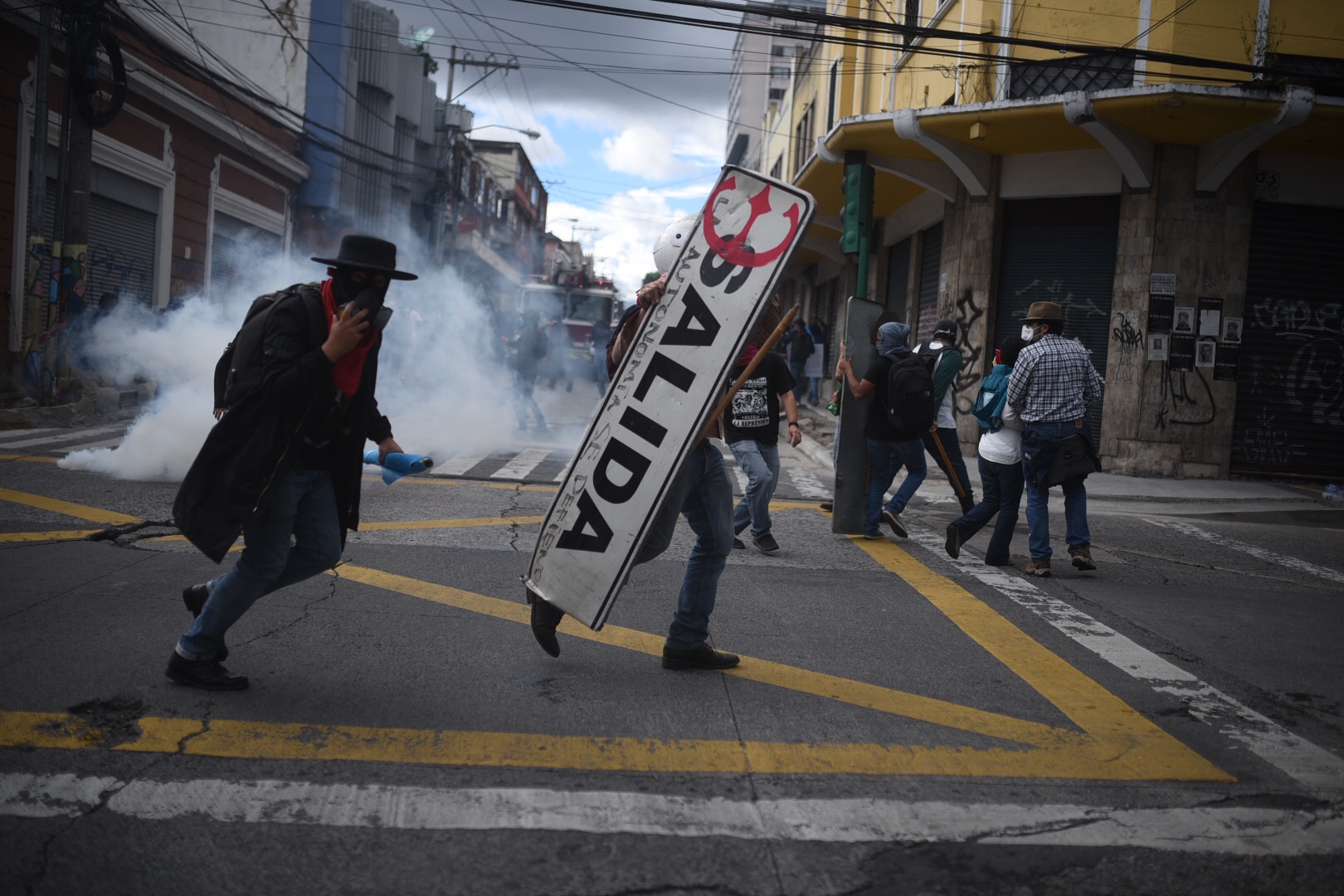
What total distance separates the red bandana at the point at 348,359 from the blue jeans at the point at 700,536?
49.4 inches

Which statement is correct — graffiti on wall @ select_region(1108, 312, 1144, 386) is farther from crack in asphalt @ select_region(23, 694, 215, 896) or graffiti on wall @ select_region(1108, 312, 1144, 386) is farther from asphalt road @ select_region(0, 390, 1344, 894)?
crack in asphalt @ select_region(23, 694, 215, 896)

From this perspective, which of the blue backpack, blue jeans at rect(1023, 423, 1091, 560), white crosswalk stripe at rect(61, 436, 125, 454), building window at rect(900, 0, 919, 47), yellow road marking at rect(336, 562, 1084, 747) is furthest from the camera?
building window at rect(900, 0, 919, 47)

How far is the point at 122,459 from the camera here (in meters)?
8.81

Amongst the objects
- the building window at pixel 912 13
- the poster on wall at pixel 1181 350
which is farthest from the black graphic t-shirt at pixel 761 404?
the building window at pixel 912 13

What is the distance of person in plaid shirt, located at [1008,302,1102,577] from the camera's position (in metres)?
6.63

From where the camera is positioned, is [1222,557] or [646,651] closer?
[646,651]

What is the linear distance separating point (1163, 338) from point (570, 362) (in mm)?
17452

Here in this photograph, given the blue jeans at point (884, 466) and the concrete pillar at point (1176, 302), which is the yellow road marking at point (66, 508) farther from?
the concrete pillar at point (1176, 302)

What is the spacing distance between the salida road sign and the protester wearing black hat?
15.7ft

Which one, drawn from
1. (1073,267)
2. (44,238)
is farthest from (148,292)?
(1073,267)

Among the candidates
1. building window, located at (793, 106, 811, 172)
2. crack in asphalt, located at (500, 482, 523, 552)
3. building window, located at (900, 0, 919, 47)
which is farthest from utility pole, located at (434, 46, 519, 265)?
crack in asphalt, located at (500, 482, 523, 552)

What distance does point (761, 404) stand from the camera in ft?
23.4

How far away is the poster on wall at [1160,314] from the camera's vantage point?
14.0 meters

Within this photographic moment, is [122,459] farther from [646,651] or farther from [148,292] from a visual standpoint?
[148,292]
